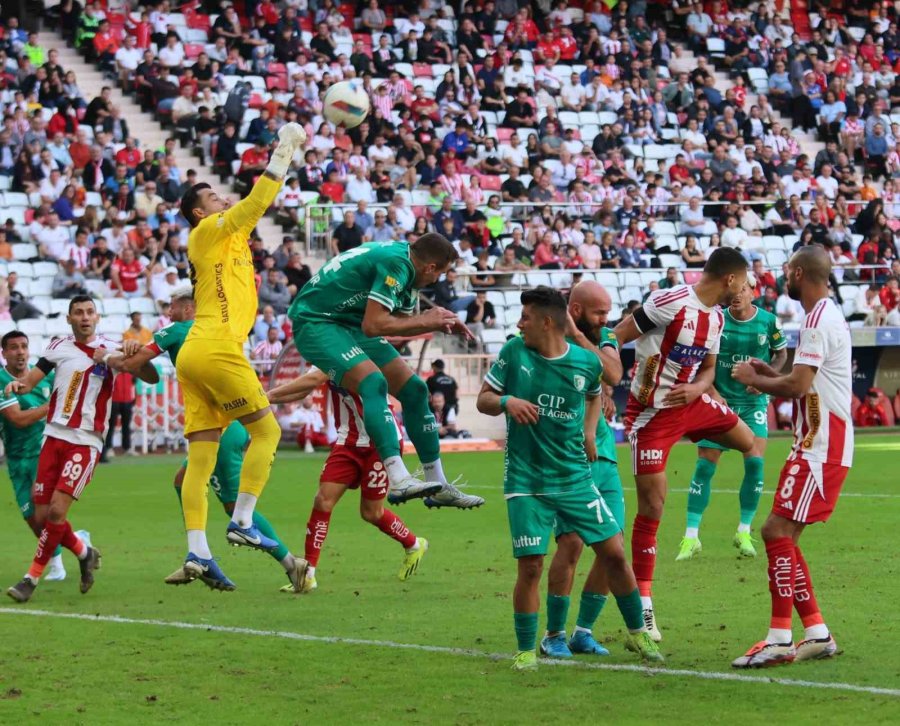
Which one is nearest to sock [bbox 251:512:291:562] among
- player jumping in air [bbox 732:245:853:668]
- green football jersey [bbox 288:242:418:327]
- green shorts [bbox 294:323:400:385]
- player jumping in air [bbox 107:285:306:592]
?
player jumping in air [bbox 107:285:306:592]

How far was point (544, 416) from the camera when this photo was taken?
7.96m

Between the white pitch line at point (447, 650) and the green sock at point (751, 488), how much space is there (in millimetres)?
4915

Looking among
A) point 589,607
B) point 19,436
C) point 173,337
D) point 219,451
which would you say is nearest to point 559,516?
point 589,607

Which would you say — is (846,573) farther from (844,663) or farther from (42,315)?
(42,315)

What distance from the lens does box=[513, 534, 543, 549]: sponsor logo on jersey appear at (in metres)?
7.88

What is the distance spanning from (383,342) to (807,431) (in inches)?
130

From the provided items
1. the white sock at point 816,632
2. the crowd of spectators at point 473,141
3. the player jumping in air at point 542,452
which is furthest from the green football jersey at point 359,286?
the crowd of spectators at point 473,141

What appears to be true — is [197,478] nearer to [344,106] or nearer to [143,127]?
[344,106]

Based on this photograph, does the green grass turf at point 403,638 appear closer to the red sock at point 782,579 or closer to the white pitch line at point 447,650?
the white pitch line at point 447,650

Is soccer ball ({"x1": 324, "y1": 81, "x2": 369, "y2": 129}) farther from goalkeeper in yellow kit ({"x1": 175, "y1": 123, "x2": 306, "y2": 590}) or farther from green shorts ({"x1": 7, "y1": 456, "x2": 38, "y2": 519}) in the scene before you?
green shorts ({"x1": 7, "y1": 456, "x2": 38, "y2": 519})

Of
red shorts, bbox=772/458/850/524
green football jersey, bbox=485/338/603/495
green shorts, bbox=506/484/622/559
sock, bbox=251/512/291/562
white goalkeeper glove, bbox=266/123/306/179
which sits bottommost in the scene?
sock, bbox=251/512/291/562

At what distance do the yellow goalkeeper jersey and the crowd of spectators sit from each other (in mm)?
15696

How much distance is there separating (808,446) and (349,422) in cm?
444

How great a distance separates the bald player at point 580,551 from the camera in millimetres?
8320
